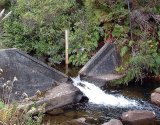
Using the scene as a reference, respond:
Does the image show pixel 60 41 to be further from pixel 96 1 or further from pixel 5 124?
pixel 5 124

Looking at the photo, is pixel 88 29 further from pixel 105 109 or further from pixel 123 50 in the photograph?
pixel 105 109

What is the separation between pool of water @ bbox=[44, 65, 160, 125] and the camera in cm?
967

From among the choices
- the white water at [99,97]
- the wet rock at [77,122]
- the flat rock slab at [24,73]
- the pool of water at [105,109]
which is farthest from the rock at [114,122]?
the flat rock slab at [24,73]

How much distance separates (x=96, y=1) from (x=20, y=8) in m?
3.66

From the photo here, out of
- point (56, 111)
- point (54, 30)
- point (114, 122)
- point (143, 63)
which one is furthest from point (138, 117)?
point (54, 30)

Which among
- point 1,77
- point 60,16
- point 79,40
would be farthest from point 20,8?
point 1,77

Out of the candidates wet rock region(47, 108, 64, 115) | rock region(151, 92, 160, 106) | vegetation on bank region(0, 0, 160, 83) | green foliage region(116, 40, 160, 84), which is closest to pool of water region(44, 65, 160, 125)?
wet rock region(47, 108, 64, 115)

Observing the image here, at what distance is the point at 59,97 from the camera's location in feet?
33.9

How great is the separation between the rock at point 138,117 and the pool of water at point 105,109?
0.20 metres

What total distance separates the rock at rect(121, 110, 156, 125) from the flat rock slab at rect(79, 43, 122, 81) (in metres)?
2.62

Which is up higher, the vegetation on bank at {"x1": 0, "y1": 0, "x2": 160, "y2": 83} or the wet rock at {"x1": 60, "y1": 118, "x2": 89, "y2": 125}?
the vegetation on bank at {"x1": 0, "y1": 0, "x2": 160, "y2": 83}

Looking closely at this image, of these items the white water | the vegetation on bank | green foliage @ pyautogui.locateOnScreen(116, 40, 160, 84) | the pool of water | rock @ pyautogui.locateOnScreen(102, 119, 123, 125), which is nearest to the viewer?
rock @ pyautogui.locateOnScreen(102, 119, 123, 125)

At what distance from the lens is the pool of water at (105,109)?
9.67 m

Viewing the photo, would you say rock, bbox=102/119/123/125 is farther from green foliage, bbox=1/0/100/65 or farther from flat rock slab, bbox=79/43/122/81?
green foliage, bbox=1/0/100/65
